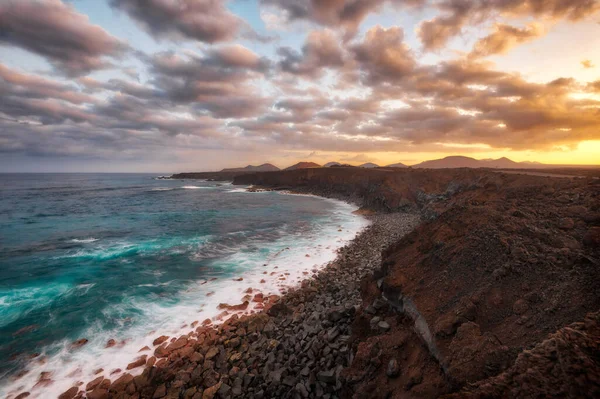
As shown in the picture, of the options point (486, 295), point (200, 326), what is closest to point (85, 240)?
point (200, 326)

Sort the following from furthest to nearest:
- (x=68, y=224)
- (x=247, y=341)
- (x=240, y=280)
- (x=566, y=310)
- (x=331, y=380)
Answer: (x=68, y=224), (x=240, y=280), (x=247, y=341), (x=331, y=380), (x=566, y=310)

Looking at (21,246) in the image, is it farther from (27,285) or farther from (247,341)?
(247,341)

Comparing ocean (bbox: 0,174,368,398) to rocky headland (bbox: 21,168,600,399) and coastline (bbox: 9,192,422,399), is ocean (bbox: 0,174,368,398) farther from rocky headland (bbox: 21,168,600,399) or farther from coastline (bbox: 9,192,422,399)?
rocky headland (bbox: 21,168,600,399)

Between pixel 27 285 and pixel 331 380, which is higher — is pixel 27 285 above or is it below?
below

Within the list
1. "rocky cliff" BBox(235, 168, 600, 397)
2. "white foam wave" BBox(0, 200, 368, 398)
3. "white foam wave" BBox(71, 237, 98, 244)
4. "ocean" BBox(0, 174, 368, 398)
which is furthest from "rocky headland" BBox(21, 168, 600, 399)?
"white foam wave" BBox(71, 237, 98, 244)

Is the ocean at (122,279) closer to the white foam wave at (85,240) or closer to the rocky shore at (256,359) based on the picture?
the white foam wave at (85,240)

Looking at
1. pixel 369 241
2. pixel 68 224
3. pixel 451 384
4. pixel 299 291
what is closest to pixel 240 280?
pixel 299 291
